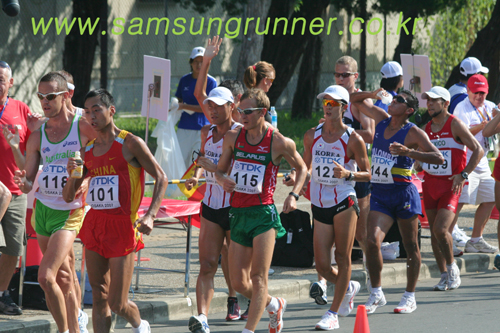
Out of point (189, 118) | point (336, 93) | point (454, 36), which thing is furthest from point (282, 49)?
point (336, 93)

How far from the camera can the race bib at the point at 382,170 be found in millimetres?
7355

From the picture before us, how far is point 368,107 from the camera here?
7957 mm

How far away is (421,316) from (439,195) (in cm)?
152

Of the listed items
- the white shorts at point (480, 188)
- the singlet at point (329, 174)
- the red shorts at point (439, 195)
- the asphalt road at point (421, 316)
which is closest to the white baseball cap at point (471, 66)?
the white shorts at point (480, 188)

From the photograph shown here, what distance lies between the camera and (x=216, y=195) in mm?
6500

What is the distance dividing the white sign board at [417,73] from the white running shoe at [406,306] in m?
4.29

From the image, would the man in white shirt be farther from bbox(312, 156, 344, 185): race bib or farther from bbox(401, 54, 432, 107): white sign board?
bbox(312, 156, 344, 185): race bib

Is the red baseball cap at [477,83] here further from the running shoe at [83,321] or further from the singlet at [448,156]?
the running shoe at [83,321]

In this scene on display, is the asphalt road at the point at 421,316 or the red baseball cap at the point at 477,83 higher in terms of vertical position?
the red baseball cap at the point at 477,83

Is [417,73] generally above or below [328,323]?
above

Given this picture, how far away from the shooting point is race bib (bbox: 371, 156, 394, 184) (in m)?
7.36

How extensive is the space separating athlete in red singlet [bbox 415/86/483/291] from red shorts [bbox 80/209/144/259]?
12.1ft

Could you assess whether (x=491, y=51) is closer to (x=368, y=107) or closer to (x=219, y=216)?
(x=368, y=107)

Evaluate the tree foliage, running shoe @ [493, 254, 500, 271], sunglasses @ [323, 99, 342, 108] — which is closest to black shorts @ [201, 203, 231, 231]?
sunglasses @ [323, 99, 342, 108]
